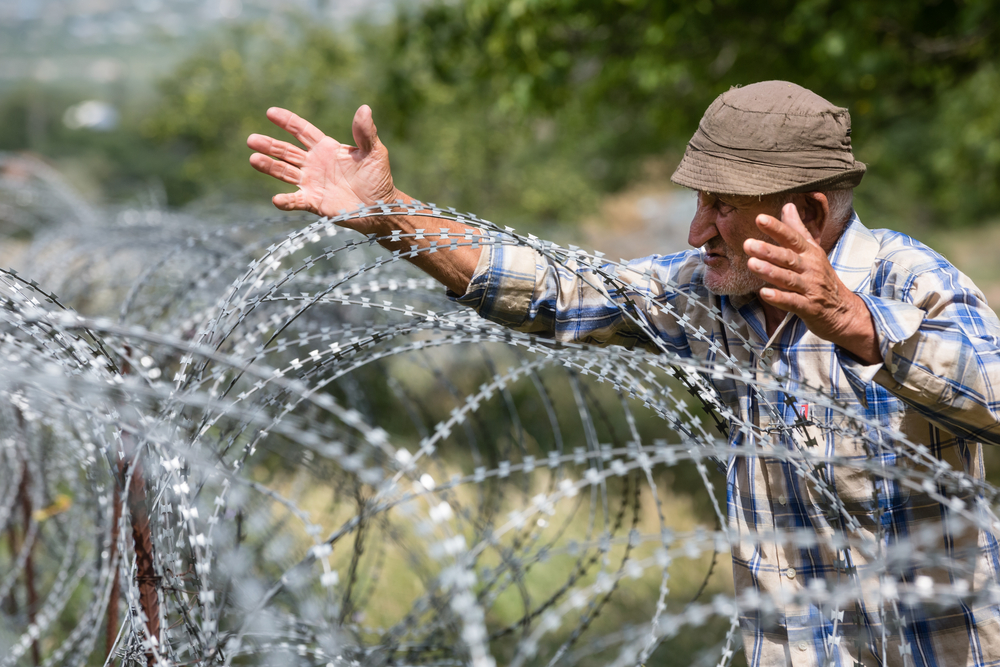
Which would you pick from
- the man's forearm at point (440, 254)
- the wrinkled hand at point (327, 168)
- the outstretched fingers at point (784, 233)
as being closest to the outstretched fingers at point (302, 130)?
the wrinkled hand at point (327, 168)

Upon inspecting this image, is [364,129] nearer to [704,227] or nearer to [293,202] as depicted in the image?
[293,202]

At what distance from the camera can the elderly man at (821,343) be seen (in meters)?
1.64

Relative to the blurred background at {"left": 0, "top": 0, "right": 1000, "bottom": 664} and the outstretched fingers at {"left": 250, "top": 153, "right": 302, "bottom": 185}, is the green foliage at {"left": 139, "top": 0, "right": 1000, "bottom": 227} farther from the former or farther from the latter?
the outstretched fingers at {"left": 250, "top": 153, "right": 302, "bottom": 185}

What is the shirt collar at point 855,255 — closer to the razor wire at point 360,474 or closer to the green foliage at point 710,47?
the razor wire at point 360,474

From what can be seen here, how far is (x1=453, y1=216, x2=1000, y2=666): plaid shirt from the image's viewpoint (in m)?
1.65

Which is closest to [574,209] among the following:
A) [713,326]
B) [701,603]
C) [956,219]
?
[701,603]

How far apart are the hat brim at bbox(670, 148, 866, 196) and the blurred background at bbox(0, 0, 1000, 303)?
3.25 metres

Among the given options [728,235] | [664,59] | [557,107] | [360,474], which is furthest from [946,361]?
[557,107]

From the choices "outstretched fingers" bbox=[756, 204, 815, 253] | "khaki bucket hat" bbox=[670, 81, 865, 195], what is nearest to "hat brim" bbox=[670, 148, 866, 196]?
"khaki bucket hat" bbox=[670, 81, 865, 195]

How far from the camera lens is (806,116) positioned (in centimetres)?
191

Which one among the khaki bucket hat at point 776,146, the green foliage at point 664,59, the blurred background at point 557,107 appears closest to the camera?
the khaki bucket hat at point 776,146

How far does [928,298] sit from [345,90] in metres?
15.8

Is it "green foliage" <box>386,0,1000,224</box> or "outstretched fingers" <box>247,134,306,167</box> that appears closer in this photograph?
"outstretched fingers" <box>247,134,306,167</box>

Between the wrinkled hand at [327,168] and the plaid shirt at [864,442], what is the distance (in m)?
0.37
